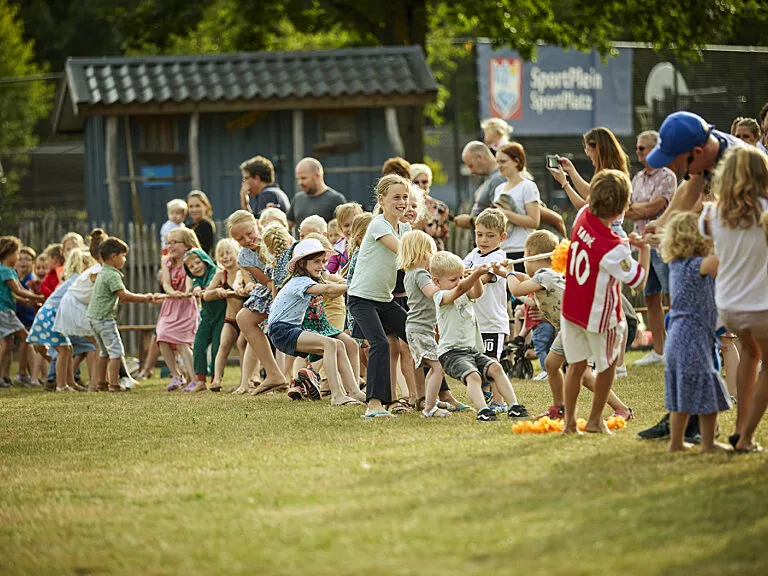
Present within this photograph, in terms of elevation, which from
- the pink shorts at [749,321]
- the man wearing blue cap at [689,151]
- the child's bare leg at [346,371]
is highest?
the man wearing blue cap at [689,151]

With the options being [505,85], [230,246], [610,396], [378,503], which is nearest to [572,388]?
[610,396]

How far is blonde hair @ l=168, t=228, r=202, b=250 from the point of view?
536 inches

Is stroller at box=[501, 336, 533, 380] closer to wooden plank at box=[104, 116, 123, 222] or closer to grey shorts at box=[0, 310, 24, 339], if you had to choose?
grey shorts at box=[0, 310, 24, 339]

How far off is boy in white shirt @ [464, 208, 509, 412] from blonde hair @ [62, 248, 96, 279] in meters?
6.18

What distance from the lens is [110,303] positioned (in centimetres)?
1351

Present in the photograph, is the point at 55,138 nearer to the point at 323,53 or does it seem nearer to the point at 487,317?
the point at 323,53

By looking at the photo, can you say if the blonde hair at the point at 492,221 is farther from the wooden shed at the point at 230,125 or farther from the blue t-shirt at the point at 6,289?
the wooden shed at the point at 230,125

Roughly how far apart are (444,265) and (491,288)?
0.95m

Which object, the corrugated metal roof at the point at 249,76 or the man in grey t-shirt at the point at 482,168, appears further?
the corrugated metal roof at the point at 249,76

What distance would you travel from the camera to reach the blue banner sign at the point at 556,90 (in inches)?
991

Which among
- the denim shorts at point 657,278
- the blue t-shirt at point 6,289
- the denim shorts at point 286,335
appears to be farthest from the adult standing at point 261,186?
the denim shorts at point 657,278

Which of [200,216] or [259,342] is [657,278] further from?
[200,216]

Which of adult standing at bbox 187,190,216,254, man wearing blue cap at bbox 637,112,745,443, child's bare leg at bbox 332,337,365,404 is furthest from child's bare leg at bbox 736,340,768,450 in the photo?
adult standing at bbox 187,190,216,254

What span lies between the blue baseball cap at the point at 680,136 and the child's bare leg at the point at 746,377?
4.03 ft
